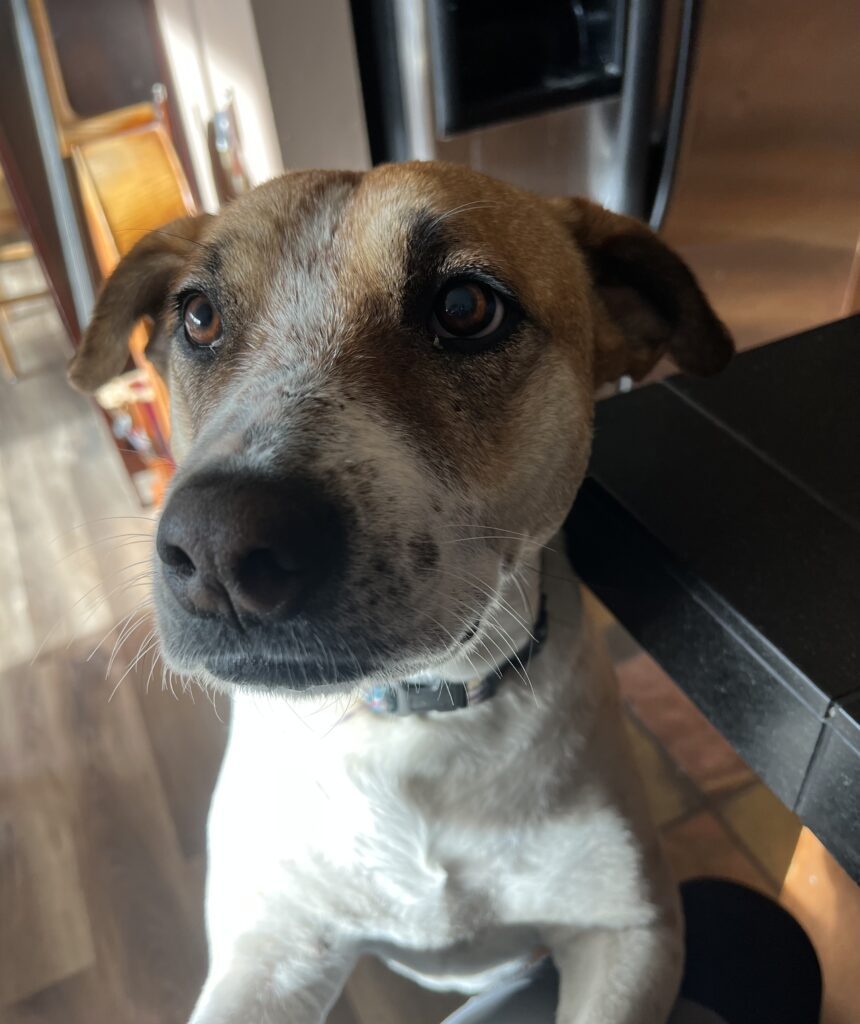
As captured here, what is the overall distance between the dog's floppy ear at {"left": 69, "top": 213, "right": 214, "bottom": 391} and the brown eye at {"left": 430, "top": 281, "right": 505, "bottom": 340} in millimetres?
378

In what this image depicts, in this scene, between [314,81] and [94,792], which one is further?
[94,792]

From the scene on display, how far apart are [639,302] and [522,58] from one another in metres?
0.93

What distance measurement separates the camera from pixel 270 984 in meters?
1.05

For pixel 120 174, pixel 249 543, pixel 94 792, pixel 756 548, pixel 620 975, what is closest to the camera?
pixel 249 543

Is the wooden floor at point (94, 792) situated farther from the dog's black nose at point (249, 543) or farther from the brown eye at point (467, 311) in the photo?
the brown eye at point (467, 311)

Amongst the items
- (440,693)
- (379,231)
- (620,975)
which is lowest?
(620,975)

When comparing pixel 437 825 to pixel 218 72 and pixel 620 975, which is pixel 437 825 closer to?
pixel 620 975

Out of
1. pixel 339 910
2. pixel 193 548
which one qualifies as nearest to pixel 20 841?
pixel 339 910

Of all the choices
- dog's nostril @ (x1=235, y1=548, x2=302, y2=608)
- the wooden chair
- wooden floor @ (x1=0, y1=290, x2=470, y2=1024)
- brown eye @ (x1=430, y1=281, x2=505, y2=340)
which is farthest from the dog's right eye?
the wooden chair

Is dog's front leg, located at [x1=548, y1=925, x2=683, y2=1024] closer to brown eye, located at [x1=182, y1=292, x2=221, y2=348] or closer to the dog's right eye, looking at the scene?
the dog's right eye

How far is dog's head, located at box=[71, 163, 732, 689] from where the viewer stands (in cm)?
72

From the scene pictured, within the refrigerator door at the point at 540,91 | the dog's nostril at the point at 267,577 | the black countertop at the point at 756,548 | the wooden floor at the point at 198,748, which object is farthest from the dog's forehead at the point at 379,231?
the refrigerator door at the point at 540,91

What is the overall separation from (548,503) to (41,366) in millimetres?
3028

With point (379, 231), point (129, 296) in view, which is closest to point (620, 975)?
point (379, 231)
